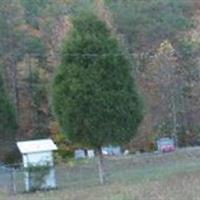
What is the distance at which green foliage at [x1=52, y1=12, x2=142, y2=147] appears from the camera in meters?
20.7

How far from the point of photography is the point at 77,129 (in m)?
20.9

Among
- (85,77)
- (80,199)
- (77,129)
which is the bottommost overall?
(80,199)

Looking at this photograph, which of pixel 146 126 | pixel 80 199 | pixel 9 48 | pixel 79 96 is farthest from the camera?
pixel 9 48

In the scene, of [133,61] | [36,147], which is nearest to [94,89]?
[36,147]

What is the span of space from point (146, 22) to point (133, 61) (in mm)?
6170

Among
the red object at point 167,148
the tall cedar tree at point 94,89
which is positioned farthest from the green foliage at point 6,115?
the tall cedar tree at point 94,89

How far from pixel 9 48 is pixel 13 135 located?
1035 cm

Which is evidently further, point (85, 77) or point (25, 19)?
point (25, 19)

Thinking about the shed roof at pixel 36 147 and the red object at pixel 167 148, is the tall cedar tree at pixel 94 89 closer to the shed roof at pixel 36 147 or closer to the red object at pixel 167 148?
the shed roof at pixel 36 147

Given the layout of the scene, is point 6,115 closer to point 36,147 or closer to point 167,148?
point 167,148

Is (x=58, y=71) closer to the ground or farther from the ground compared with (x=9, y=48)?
closer to the ground

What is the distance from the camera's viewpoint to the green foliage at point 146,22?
47.2 meters

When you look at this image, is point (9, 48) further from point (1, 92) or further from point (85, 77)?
point (85, 77)

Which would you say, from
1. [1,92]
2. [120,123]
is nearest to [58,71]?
[120,123]
